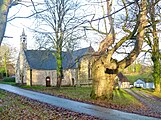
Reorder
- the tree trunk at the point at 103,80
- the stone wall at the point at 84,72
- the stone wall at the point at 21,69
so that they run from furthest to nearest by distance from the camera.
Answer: the stone wall at the point at 84,72 < the stone wall at the point at 21,69 < the tree trunk at the point at 103,80

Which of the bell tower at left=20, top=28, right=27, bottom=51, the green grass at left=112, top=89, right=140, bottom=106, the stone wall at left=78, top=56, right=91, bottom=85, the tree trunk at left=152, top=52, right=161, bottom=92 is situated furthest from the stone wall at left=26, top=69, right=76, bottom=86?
the green grass at left=112, top=89, right=140, bottom=106

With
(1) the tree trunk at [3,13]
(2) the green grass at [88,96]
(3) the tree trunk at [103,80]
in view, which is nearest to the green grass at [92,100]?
(2) the green grass at [88,96]

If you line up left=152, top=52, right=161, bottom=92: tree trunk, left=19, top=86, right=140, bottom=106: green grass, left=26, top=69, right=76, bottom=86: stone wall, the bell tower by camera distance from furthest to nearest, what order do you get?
1. the bell tower
2. left=26, top=69, right=76, bottom=86: stone wall
3. left=152, top=52, right=161, bottom=92: tree trunk
4. left=19, top=86, right=140, bottom=106: green grass

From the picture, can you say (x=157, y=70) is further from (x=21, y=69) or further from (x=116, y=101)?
(x=21, y=69)

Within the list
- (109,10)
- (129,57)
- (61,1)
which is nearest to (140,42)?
(129,57)

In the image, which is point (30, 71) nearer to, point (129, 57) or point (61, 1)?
point (61, 1)

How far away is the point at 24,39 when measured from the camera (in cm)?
5647

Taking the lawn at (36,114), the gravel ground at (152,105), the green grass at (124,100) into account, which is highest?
the lawn at (36,114)

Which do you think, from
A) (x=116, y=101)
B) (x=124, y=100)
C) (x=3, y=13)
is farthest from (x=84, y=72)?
(x=3, y=13)

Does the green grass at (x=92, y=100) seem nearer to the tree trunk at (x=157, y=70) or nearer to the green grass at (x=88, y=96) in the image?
the green grass at (x=88, y=96)

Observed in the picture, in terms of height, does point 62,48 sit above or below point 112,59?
above

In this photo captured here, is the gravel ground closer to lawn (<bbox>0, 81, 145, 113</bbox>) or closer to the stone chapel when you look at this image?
lawn (<bbox>0, 81, 145, 113</bbox>)

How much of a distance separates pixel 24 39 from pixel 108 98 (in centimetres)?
4015

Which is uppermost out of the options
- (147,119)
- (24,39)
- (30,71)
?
(24,39)
